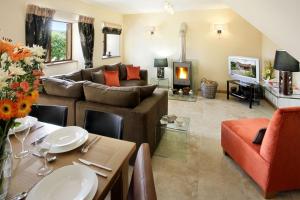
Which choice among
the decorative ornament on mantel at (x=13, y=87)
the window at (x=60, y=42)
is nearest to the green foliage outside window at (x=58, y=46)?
the window at (x=60, y=42)

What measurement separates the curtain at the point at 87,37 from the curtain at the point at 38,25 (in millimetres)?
992

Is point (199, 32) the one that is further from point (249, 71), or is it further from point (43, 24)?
point (43, 24)

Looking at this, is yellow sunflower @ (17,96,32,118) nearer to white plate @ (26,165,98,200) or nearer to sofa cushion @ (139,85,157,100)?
white plate @ (26,165,98,200)

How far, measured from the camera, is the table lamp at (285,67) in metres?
3.66

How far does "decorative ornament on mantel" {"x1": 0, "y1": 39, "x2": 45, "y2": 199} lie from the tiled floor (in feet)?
4.93

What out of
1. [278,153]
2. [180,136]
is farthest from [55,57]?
[278,153]

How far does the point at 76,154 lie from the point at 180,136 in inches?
86.4

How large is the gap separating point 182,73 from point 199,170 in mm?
4260

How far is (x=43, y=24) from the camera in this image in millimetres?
3840

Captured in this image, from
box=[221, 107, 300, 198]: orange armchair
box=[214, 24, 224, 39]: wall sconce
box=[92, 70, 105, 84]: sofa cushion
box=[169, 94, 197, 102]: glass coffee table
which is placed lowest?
box=[221, 107, 300, 198]: orange armchair

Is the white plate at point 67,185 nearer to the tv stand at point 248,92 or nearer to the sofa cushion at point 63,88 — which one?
the sofa cushion at point 63,88

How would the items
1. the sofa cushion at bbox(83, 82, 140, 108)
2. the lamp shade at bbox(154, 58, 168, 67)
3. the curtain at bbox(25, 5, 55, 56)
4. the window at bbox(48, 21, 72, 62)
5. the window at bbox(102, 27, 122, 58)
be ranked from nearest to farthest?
the sofa cushion at bbox(83, 82, 140, 108)
the curtain at bbox(25, 5, 55, 56)
the window at bbox(48, 21, 72, 62)
the window at bbox(102, 27, 122, 58)
the lamp shade at bbox(154, 58, 168, 67)

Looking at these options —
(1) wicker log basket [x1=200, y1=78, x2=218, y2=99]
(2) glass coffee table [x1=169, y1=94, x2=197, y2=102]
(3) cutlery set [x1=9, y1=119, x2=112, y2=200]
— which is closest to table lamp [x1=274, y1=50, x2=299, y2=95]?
(1) wicker log basket [x1=200, y1=78, x2=218, y2=99]

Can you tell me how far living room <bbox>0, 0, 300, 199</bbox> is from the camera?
1.19 metres
